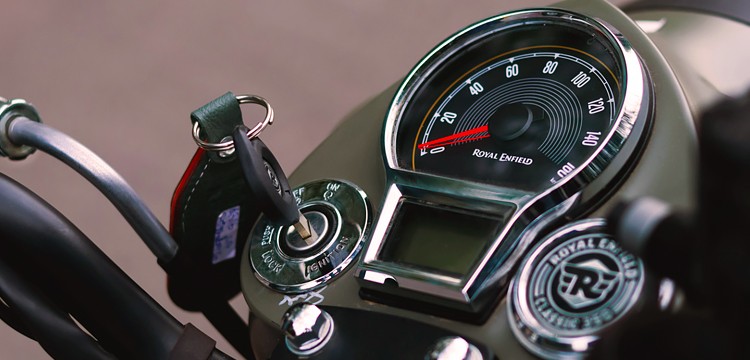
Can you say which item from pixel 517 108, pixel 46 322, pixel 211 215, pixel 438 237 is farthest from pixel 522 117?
pixel 46 322

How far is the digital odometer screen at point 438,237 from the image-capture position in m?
0.79

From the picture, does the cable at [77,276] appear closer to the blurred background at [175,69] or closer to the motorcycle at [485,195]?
the motorcycle at [485,195]

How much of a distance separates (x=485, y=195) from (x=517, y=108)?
9cm

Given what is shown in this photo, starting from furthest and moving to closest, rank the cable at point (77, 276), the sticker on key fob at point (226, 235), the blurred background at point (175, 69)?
1. the blurred background at point (175, 69)
2. the sticker on key fob at point (226, 235)
3. the cable at point (77, 276)

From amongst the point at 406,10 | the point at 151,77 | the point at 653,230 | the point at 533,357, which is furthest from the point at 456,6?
the point at 653,230

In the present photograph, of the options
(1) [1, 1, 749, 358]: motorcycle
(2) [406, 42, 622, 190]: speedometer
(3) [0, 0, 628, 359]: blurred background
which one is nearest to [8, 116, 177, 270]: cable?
(1) [1, 1, 749, 358]: motorcycle

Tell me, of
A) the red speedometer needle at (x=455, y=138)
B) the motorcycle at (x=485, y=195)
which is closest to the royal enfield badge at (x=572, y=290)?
the motorcycle at (x=485, y=195)

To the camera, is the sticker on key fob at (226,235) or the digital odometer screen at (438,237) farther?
the sticker on key fob at (226,235)

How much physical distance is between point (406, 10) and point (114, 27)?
763mm

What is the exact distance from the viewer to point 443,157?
2.92 feet

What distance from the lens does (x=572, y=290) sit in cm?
71

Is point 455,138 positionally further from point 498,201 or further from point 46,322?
point 46,322

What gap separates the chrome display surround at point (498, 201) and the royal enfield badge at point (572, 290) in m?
0.03

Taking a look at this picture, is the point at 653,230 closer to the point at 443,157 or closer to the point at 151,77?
the point at 443,157
